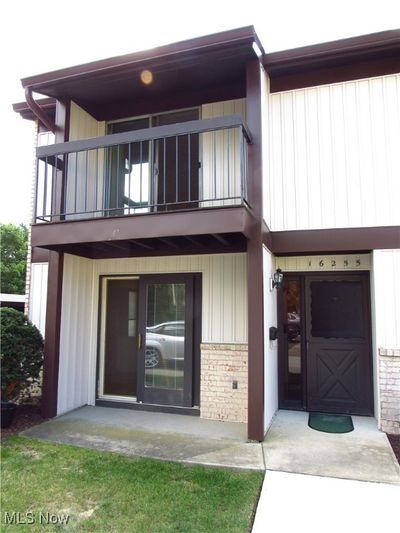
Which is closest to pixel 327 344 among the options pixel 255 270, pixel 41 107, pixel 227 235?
pixel 255 270

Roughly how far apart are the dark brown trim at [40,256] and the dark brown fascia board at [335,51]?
4598 mm

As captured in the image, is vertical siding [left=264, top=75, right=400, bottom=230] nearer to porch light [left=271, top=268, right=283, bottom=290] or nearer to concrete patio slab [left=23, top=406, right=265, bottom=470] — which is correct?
porch light [left=271, top=268, right=283, bottom=290]

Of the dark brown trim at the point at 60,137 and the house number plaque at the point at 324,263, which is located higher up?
the dark brown trim at the point at 60,137

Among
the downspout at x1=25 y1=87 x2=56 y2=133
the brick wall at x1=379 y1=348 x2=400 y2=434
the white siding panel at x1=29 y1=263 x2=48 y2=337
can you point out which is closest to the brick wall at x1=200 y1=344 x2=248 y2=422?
the brick wall at x1=379 y1=348 x2=400 y2=434

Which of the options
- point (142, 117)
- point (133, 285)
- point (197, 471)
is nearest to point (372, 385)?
point (197, 471)

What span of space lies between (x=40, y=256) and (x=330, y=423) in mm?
5290

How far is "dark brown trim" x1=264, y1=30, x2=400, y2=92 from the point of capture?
201 inches

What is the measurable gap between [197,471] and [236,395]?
184 cm

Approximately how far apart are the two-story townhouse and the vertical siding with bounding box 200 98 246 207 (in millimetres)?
28

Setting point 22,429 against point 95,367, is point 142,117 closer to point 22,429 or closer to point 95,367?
point 95,367

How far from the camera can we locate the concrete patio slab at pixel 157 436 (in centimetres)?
423

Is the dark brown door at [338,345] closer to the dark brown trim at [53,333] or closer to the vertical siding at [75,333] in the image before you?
the vertical siding at [75,333]

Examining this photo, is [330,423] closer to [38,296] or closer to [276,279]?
[276,279]

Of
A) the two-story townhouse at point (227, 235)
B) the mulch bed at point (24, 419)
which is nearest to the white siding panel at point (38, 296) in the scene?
the two-story townhouse at point (227, 235)
